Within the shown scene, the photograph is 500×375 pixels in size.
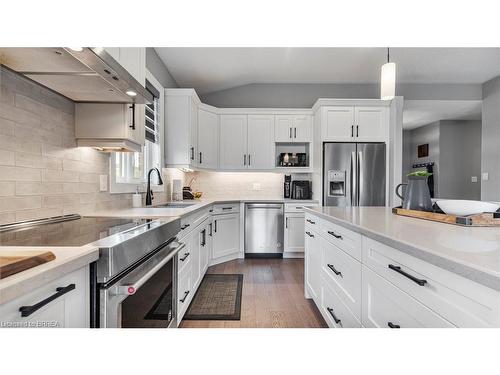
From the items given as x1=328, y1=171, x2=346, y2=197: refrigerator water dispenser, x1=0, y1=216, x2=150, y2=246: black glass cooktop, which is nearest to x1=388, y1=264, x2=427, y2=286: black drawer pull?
x1=0, y1=216, x2=150, y2=246: black glass cooktop

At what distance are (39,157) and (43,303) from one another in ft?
3.41

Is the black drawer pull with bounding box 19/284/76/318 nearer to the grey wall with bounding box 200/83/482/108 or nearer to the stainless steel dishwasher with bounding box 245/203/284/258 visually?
the stainless steel dishwasher with bounding box 245/203/284/258

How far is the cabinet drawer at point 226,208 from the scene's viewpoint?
3.56 metres

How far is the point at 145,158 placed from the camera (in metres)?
2.90

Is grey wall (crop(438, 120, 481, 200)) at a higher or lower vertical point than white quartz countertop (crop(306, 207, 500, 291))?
higher

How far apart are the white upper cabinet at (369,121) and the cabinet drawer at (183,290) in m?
3.11

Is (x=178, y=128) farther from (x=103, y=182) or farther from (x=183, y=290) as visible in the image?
(x=183, y=290)

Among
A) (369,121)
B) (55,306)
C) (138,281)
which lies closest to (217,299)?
(138,281)

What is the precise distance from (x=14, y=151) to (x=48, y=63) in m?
0.45

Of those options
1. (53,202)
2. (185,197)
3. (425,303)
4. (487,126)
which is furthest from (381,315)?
(487,126)

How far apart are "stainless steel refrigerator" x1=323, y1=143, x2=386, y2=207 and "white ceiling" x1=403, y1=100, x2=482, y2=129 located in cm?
159

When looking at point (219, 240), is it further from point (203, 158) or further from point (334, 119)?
point (334, 119)

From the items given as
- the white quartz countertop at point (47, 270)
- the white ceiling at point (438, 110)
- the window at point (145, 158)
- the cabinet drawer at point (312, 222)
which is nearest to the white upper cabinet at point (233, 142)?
the window at point (145, 158)

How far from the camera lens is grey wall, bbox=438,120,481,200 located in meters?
6.30
